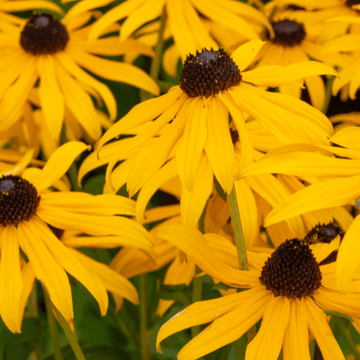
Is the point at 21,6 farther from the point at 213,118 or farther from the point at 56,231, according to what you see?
the point at 213,118

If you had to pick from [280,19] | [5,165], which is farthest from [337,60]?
[5,165]

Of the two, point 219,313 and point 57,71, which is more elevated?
point 57,71

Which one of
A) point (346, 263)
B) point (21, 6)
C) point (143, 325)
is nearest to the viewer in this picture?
point (346, 263)

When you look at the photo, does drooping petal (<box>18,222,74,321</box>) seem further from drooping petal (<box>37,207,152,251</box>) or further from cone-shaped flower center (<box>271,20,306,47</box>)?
cone-shaped flower center (<box>271,20,306,47</box>)

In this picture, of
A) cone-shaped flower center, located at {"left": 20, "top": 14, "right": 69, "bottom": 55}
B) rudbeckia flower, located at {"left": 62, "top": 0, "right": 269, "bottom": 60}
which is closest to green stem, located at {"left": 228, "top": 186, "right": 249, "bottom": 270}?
rudbeckia flower, located at {"left": 62, "top": 0, "right": 269, "bottom": 60}

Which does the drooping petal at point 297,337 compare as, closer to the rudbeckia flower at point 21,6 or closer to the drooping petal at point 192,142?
the drooping petal at point 192,142

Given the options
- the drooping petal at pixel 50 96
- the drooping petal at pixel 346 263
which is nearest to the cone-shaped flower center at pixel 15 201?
the drooping petal at pixel 50 96

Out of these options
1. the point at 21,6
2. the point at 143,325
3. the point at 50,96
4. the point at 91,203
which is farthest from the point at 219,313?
the point at 21,6

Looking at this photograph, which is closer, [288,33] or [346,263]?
[346,263]
